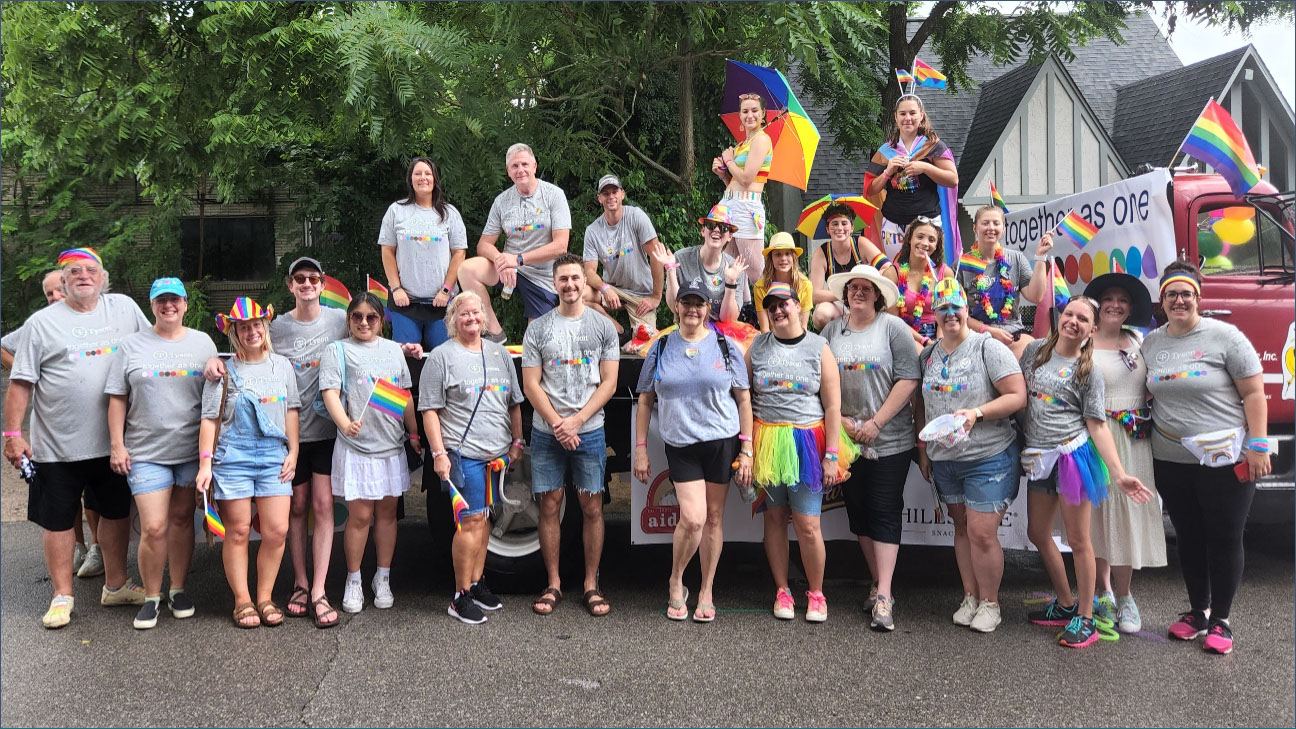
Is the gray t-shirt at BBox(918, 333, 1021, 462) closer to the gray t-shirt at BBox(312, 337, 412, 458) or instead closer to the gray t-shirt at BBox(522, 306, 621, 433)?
the gray t-shirt at BBox(522, 306, 621, 433)

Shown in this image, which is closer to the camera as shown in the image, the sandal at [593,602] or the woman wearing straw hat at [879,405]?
→ the woman wearing straw hat at [879,405]

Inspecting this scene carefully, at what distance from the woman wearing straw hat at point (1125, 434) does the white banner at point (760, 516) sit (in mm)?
551

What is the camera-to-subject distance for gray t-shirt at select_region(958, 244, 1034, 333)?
572cm

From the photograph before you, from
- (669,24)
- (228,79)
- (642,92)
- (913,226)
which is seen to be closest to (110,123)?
(228,79)

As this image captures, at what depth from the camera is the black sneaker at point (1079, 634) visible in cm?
467

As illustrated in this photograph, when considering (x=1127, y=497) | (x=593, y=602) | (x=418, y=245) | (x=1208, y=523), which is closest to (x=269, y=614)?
(x=593, y=602)

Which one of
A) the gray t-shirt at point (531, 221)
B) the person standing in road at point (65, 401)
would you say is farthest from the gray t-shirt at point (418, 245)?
the person standing in road at point (65, 401)

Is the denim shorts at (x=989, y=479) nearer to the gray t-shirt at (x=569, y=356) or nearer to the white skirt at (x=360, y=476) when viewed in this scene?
the gray t-shirt at (x=569, y=356)

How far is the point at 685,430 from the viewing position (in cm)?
492

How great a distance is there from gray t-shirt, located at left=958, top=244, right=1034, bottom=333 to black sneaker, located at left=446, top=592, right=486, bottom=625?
3320mm

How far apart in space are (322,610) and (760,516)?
2.41 metres

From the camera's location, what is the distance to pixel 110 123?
6.10 meters

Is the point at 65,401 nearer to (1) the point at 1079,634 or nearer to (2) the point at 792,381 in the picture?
(2) the point at 792,381

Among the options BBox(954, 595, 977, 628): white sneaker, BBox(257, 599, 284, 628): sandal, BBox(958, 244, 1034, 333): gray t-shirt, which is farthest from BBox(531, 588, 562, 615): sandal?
BBox(958, 244, 1034, 333): gray t-shirt
